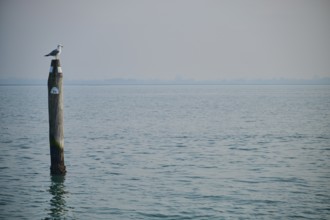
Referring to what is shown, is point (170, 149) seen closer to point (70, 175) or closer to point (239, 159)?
point (239, 159)

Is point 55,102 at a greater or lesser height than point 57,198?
greater

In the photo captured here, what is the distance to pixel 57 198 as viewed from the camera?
1534 cm

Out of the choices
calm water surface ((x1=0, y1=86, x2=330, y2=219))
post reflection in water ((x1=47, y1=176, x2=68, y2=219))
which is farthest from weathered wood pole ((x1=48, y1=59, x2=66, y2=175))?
calm water surface ((x1=0, y1=86, x2=330, y2=219))

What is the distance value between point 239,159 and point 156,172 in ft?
18.1

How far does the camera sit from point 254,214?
1350cm

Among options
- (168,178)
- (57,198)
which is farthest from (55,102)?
(168,178)

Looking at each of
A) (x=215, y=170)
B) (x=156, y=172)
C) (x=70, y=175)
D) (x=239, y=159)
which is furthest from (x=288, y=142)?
(x=70, y=175)

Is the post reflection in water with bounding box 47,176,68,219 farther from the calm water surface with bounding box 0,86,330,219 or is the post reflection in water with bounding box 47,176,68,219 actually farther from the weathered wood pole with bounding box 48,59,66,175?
the weathered wood pole with bounding box 48,59,66,175

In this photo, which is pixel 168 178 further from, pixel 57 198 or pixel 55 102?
pixel 55 102

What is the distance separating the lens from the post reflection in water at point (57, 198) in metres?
13.6

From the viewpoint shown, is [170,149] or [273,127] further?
[273,127]

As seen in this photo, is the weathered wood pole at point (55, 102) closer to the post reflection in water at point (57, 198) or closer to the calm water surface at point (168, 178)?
the post reflection in water at point (57, 198)

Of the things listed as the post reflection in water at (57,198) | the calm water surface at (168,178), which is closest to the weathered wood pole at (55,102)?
the post reflection in water at (57,198)

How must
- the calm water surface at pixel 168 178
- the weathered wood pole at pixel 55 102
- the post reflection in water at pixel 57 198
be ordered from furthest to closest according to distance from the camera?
the weathered wood pole at pixel 55 102 → the calm water surface at pixel 168 178 → the post reflection in water at pixel 57 198
